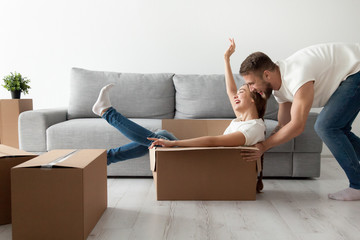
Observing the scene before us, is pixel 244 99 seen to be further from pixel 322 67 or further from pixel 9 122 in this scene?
pixel 9 122

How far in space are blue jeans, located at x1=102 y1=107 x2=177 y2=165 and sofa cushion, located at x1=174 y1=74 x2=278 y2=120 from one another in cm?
83

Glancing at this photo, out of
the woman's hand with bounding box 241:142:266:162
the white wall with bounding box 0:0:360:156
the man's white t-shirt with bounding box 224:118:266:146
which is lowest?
the woman's hand with bounding box 241:142:266:162

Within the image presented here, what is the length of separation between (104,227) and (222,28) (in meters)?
2.44

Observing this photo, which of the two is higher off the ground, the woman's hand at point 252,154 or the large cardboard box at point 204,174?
the woman's hand at point 252,154

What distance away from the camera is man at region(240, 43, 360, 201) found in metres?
1.78

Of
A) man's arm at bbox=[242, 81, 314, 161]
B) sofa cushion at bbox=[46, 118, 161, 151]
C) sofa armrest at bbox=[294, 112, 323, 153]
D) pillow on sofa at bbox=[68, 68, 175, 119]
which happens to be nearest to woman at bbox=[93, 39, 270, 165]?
man's arm at bbox=[242, 81, 314, 161]

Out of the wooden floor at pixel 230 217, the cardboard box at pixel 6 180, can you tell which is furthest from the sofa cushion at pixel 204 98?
the cardboard box at pixel 6 180

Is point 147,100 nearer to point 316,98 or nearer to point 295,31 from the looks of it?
point 316,98

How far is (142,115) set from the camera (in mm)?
2924

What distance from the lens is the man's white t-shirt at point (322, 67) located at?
5.93 ft

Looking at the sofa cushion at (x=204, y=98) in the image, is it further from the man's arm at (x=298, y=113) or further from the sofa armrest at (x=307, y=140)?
the man's arm at (x=298, y=113)

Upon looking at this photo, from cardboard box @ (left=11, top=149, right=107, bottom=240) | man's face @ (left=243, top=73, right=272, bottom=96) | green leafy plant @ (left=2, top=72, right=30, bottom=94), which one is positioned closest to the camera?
cardboard box @ (left=11, top=149, right=107, bottom=240)

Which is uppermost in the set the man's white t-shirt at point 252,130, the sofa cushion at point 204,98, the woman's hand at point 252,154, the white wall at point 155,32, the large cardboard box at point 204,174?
the white wall at point 155,32

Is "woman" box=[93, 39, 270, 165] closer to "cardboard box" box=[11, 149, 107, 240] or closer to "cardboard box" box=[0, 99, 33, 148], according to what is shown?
"cardboard box" box=[11, 149, 107, 240]
